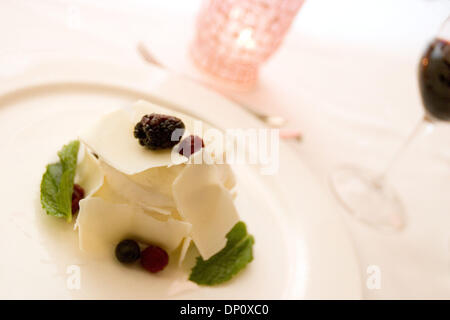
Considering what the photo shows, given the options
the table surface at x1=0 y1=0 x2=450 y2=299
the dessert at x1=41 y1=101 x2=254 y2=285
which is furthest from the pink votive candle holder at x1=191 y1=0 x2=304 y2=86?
the dessert at x1=41 y1=101 x2=254 y2=285

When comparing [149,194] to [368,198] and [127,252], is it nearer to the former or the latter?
[127,252]

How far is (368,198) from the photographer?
3.52 ft

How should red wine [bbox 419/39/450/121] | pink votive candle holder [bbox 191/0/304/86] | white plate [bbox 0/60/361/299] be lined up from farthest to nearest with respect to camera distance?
pink votive candle holder [bbox 191/0/304/86] → red wine [bbox 419/39/450/121] → white plate [bbox 0/60/361/299]

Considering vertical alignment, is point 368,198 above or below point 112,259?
below

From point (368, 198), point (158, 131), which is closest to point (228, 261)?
point (158, 131)

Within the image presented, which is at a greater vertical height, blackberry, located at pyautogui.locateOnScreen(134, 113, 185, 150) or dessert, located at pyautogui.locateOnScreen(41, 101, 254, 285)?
blackberry, located at pyautogui.locateOnScreen(134, 113, 185, 150)

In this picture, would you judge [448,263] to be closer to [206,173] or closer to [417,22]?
[206,173]

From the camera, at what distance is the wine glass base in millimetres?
1007

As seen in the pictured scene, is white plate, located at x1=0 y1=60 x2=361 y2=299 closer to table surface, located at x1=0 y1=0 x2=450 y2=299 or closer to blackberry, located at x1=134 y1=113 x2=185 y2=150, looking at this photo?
table surface, located at x1=0 y1=0 x2=450 y2=299

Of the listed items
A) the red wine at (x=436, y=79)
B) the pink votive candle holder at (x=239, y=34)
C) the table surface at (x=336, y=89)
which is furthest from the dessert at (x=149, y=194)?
A: the red wine at (x=436, y=79)

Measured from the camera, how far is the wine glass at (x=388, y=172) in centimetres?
93

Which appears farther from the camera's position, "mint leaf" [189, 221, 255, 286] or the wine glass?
the wine glass

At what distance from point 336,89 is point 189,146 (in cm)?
92
